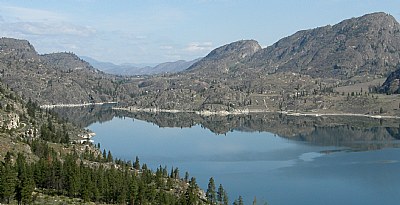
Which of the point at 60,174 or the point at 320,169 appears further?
the point at 320,169

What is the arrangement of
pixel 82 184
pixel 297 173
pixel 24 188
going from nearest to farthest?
pixel 24 188, pixel 82 184, pixel 297 173

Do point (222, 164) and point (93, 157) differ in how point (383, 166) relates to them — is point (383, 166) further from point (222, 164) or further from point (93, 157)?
point (93, 157)

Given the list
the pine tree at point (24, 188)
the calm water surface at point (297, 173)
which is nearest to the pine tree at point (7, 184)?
the pine tree at point (24, 188)

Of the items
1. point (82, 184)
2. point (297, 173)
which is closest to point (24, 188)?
point (82, 184)

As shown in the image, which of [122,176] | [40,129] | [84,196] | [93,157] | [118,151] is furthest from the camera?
[118,151]

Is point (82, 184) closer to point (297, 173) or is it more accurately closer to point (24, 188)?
point (24, 188)

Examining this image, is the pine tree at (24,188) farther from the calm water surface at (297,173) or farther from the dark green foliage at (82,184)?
the calm water surface at (297,173)

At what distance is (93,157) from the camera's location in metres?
124

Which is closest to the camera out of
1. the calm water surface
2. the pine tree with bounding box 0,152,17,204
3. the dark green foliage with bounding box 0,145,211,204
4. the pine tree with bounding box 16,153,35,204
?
the pine tree with bounding box 16,153,35,204

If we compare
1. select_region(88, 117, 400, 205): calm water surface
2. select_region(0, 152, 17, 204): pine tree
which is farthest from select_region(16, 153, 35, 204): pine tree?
select_region(88, 117, 400, 205): calm water surface

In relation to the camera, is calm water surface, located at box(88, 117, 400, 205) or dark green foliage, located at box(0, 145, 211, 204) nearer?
dark green foliage, located at box(0, 145, 211, 204)

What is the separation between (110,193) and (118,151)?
119283 mm

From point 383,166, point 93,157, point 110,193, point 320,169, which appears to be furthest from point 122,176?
point 383,166

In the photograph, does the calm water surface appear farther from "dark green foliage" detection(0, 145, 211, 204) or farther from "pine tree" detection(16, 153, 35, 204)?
"pine tree" detection(16, 153, 35, 204)
